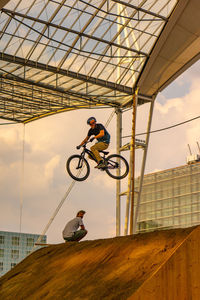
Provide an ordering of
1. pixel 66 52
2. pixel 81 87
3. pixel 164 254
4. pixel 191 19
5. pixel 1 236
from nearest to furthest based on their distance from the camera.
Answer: pixel 164 254
pixel 191 19
pixel 66 52
pixel 81 87
pixel 1 236

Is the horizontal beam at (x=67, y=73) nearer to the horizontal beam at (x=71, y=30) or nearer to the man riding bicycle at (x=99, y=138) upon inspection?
the horizontal beam at (x=71, y=30)

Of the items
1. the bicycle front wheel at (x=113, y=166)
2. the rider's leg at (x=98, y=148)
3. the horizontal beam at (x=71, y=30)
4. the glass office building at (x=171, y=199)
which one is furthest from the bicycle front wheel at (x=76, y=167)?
the glass office building at (x=171, y=199)

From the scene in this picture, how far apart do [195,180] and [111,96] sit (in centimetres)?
10605

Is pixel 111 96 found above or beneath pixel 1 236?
above

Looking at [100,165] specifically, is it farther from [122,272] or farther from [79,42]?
[79,42]

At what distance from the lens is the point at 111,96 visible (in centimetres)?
3966

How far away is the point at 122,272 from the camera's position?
11.8m

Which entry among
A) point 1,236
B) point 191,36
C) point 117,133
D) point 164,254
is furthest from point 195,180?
point 164,254

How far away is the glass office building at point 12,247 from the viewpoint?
156887 millimetres

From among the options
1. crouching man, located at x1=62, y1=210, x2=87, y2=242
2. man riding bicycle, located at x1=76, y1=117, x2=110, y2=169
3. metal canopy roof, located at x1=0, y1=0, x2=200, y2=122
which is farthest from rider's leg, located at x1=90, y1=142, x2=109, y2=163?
metal canopy roof, located at x1=0, y1=0, x2=200, y2=122

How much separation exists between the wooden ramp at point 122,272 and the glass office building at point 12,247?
5685 inches

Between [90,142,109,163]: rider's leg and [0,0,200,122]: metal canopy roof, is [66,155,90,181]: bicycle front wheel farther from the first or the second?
[0,0,200,122]: metal canopy roof

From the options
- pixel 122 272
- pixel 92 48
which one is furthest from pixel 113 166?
pixel 92 48

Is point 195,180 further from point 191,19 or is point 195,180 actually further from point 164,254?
point 164,254
